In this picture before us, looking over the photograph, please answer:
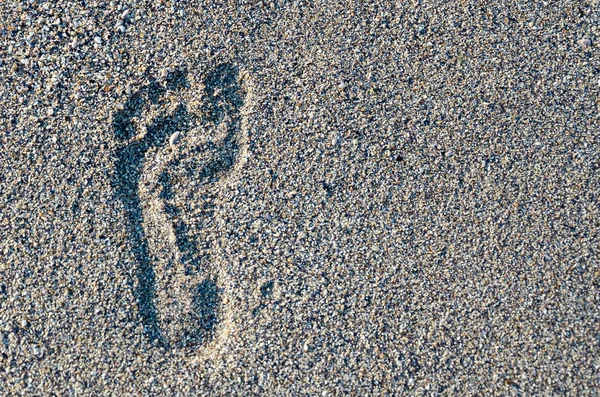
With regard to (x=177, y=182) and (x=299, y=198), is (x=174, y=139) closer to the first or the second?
(x=177, y=182)

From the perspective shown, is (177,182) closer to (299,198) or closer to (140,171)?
(140,171)

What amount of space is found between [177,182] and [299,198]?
1.08 feet

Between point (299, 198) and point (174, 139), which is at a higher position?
point (174, 139)

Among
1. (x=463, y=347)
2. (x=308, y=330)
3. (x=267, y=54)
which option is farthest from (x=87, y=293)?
(x=463, y=347)

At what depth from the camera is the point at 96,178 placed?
1.83m

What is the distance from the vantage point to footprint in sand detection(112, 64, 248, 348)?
70.4 inches

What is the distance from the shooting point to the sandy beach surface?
5.76 feet

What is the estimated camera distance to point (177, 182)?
72.4 inches

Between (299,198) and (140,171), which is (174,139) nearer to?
(140,171)

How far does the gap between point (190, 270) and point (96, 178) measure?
1.15 feet

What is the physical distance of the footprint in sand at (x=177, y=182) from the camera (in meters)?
1.79

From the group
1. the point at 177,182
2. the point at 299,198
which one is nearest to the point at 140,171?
the point at 177,182

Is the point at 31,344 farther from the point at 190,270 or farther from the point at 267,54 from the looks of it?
the point at 267,54

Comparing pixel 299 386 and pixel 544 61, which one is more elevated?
pixel 544 61
